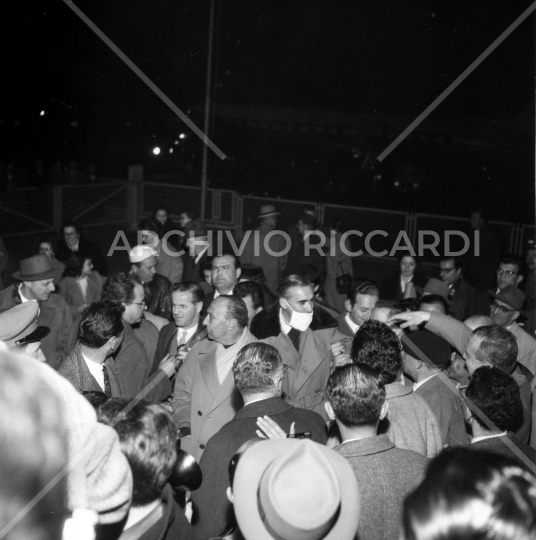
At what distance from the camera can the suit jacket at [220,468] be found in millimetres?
2723

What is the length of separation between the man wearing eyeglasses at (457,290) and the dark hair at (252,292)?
245cm

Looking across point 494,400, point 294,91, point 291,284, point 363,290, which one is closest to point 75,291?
point 291,284

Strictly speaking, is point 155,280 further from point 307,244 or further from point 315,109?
point 315,109

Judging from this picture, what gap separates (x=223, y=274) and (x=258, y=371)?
2878 millimetres

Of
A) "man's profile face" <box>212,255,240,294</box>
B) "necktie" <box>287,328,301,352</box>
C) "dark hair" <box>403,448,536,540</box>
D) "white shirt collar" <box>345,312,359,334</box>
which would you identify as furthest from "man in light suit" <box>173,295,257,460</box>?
"dark hair" <box>403,448,536,540</box>

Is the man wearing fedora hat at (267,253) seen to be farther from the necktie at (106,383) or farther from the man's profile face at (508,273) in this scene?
the necktie at (106,383)

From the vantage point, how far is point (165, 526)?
196 centimetres

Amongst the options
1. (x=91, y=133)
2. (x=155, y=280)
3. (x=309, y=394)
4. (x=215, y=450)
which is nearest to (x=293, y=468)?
(x=215, y=450)

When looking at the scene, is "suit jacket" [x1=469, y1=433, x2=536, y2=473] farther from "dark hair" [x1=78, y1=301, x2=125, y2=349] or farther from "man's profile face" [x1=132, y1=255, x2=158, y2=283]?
"man's profile face" [x1=132, y1=255, x2=158, y2=283]

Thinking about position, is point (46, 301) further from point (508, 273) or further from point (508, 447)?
point (508, 273)

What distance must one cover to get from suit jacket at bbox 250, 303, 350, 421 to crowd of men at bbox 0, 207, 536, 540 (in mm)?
14

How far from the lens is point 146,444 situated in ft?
6.46

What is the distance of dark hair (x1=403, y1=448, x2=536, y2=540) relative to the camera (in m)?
1.48

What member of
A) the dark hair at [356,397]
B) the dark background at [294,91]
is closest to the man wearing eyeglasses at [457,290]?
the dark hair at [356,397]
